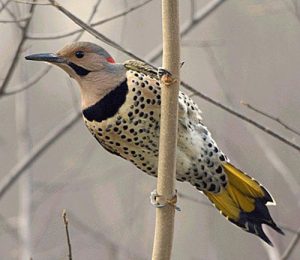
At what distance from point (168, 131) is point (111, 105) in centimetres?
55

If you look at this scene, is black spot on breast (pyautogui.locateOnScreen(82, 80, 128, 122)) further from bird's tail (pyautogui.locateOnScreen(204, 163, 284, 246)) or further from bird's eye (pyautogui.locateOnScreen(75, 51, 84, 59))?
bird's tail (pyautogui.locateOnScreen(204, 163, 284, 246))

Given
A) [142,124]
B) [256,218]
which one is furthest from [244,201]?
[142,124]

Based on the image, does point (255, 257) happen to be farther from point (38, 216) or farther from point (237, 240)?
point (38, 216)

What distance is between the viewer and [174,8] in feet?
7.37

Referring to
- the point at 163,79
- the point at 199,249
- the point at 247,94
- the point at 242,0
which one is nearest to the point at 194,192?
the point at 199,249

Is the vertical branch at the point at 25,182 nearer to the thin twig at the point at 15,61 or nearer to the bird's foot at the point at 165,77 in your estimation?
the thin twig at the point at 15,61

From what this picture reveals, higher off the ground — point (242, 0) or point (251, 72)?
point (242, 0)

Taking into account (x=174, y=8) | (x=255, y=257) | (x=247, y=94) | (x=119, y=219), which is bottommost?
(x=255, y=257)

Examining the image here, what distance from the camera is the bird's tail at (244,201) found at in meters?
3.18

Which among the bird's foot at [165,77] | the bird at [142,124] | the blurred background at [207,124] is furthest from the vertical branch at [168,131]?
the blurred background at [207,124]

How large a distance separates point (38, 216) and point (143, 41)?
4.55 feet

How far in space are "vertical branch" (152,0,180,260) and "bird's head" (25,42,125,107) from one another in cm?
53

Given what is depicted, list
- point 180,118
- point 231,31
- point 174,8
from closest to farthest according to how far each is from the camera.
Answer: point 174,8
point 180,118
point 231,31

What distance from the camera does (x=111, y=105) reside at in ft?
9.51
